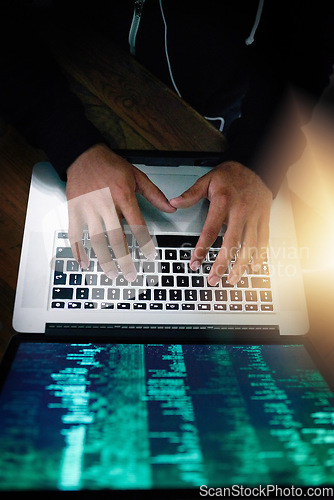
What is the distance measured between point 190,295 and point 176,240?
0.10 meters

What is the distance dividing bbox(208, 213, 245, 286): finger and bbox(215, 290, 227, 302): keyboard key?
2 cm

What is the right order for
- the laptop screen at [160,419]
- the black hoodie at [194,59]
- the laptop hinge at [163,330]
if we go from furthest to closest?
the black hoodie at [194,59], the laptop hinge at [163,330], the laptop screen at [160,419]

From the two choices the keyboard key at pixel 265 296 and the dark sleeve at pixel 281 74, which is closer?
the keyboard key at pixel 265 296

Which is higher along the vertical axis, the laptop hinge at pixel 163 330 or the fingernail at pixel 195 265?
the fingernail at pixel 195 265

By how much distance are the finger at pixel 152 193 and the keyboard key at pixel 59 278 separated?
0.20 metres

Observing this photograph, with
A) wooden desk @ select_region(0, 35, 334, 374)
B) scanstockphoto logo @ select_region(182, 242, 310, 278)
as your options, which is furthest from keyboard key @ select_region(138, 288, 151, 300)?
wooden desk @ select_region(0, 35, 334, 374)

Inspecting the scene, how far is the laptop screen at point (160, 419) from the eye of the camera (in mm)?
399

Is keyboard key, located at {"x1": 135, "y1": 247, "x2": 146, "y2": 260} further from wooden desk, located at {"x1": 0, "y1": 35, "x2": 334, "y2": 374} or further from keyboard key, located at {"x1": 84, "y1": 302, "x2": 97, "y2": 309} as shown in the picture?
wooden desk, located at {"x1": 0, "y1": 35, "x2": 334, "y2": 374}

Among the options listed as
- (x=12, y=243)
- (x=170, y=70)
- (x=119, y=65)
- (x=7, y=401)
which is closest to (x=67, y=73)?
(x=119, y=65)

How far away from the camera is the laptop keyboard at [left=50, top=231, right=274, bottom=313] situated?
1.86 ft

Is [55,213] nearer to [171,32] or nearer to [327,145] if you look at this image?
[171,32]

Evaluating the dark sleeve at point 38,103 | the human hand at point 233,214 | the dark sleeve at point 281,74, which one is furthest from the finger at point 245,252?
the dark sleeve at point 38,103

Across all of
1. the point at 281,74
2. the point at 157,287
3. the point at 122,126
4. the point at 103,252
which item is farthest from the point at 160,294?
the point at 281,74

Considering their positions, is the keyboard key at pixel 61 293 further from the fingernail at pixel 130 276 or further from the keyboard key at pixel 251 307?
the keyboard key at pixel 251 307
